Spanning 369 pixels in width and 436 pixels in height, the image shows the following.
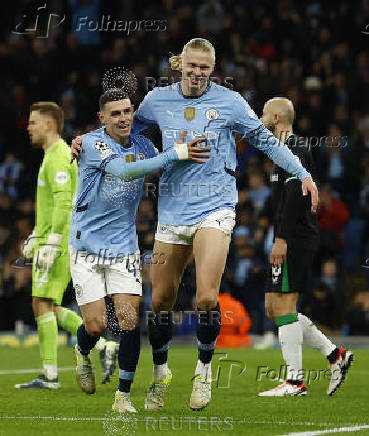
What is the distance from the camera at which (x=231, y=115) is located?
8398 millimetres

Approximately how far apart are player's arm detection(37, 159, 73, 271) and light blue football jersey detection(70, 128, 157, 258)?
164cm

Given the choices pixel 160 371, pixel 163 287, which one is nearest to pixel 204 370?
pixel 160 371

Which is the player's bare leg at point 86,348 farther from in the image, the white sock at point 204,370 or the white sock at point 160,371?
the white sock at point 204,370

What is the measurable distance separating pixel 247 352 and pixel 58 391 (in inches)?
224

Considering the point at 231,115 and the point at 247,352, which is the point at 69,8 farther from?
the point at 231,115

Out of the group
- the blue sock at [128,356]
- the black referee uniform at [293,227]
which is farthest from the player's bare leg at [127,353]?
the black referee uniform at [293,227]

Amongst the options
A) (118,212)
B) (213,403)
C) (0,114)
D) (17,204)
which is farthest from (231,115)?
(0,114)

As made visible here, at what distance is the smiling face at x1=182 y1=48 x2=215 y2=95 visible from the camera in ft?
27.1

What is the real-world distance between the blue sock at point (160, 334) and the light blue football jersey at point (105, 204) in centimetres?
56

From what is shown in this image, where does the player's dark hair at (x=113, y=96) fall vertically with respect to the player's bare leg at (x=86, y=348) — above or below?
above

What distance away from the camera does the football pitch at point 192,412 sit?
7.18 meters

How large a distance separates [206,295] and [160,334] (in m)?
0.63

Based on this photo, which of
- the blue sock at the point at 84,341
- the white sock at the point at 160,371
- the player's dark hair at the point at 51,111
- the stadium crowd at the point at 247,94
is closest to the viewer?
the white sock at the point at 160,371

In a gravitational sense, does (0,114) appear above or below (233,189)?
above
